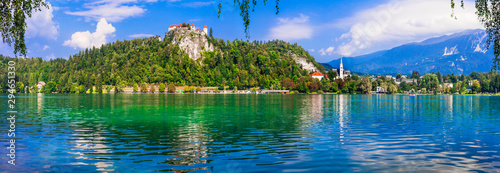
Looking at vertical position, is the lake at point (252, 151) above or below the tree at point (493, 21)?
below

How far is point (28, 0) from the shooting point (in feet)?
40.2

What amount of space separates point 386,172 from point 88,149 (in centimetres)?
1584

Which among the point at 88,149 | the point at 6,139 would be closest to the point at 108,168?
the point at 88,149

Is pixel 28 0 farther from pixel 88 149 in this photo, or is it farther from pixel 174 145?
pixel 174 145

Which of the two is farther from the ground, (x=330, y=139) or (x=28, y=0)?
(x=28, y=0)

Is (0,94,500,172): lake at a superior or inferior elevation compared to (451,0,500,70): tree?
inferior

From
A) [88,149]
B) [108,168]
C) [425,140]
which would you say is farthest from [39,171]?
[425,140]

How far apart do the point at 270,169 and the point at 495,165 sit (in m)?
10.4

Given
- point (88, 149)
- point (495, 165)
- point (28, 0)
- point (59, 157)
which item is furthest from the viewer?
point (88, 149)

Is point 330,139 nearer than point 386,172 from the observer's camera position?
No

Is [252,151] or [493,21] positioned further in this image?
[252,151]

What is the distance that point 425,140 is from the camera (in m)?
24.1

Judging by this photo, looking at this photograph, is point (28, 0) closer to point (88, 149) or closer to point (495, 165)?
point (88, 149)

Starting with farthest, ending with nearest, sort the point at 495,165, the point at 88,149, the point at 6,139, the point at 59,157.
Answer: the point at 6,139, the point at 88,149, the point at 59,157, the point at 495,165
